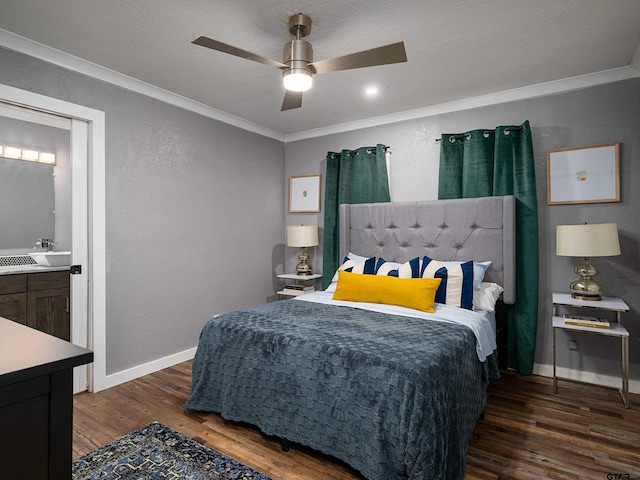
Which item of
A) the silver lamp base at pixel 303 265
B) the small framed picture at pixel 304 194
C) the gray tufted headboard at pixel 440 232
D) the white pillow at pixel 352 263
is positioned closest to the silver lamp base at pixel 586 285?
the gray tufted headboard at pixel 440 232

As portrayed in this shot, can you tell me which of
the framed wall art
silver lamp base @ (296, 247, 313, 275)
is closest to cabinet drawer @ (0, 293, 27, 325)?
silver lamp base @ (296, 247, 313, 275)

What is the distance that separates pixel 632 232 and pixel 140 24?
381 centimetres

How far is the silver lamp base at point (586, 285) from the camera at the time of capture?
2807 millimetres

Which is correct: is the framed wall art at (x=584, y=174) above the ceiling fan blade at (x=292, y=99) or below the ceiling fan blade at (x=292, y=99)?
below

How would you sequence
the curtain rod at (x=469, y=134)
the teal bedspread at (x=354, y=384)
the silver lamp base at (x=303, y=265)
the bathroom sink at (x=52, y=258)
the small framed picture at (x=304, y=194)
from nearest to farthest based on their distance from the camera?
the teal bedspread at (x=354, y=384) < the bathroom sink at (x=52, y=258) < the curtain rod at (x=469, y=134) < the silver lamp base at (x=303, y=265) < the small framed picture at (x=304, y=194)

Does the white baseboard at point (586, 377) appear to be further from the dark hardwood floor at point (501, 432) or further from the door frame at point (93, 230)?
the door frame at point (93, 230)

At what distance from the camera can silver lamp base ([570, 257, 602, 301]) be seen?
2.81 meters

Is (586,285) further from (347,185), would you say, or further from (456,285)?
(347,185)

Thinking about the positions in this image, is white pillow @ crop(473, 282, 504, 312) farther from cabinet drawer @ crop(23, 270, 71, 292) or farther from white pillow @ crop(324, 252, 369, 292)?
cabinet drawer @ crop(23, 270, 71, 292)

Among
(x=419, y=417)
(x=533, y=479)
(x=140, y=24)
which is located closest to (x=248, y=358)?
(x=419, y=417)

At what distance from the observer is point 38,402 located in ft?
2.72

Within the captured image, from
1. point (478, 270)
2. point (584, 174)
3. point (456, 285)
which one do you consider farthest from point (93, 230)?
point (584, 174)

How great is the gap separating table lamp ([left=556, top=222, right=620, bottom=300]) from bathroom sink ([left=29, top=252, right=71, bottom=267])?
12.6 feet

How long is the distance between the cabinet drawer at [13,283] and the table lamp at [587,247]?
4028 mm
